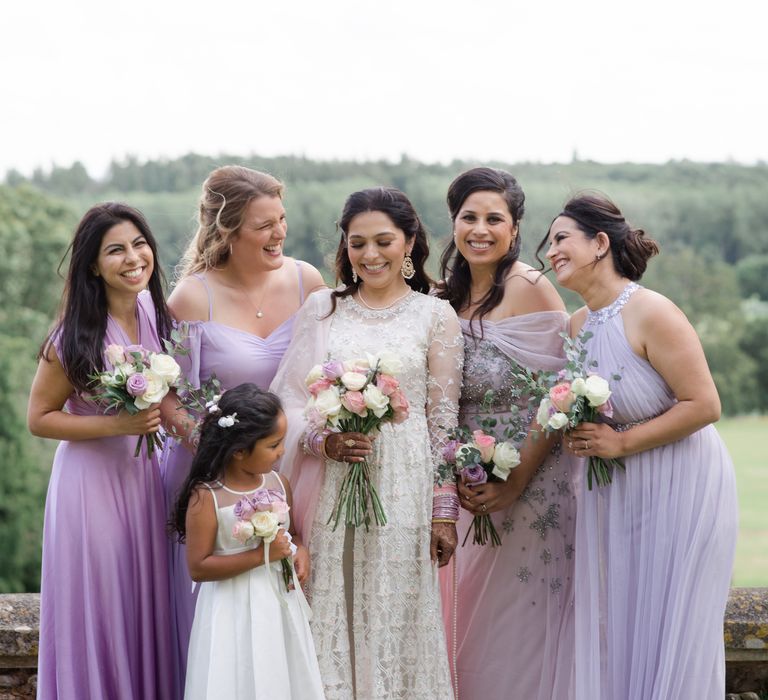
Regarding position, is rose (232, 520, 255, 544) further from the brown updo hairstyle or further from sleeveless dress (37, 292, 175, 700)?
the brown updo hairstyle

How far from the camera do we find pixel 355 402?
4.83 m

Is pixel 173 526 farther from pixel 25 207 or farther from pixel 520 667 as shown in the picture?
pixel 25 207

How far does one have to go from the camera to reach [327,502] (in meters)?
5.27

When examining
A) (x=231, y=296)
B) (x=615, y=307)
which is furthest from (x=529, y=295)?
(x=231, y=296)

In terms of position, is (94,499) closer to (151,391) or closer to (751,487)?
(151,391)

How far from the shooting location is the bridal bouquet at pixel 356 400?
15.9ft

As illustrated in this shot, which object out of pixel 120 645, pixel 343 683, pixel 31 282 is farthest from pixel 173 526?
pixel 31 282

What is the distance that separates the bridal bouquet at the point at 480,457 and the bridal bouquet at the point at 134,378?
4.64 ft

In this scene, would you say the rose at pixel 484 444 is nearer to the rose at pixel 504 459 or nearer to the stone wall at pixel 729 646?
the rose at pixel 504 459

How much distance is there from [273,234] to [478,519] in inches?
75.5

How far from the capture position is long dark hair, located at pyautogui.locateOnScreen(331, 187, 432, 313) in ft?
17.4

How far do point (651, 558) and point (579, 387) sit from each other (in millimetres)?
953

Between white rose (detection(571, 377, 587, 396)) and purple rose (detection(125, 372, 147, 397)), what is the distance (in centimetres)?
202

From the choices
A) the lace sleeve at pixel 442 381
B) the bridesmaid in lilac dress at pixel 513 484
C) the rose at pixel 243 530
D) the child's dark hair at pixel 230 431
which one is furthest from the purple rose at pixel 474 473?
the rose at pixel 243 530
